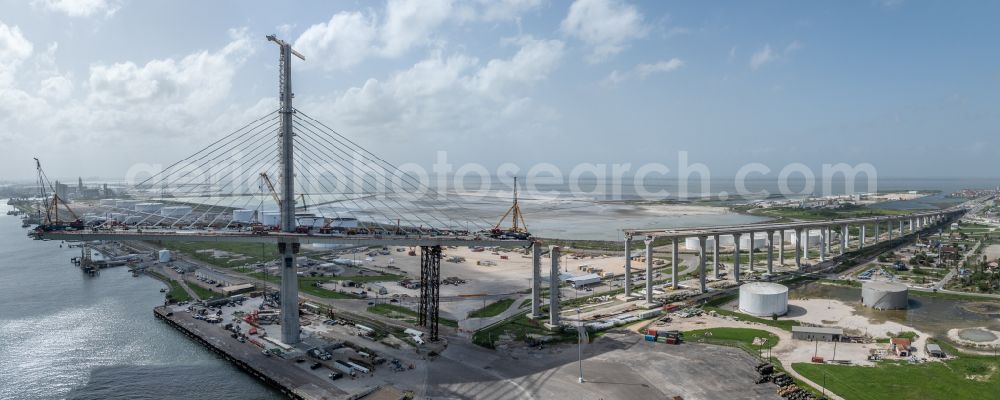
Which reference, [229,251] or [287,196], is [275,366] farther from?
[229,251]

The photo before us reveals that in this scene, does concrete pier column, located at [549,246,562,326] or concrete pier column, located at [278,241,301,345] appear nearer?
concrete pier column, located at [278,241,301,345]

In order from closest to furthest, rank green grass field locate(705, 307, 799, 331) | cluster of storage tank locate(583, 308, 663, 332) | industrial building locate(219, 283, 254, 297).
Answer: cluster of storage tank locate(583, 308, 663, 332) → green grass field locate(705, 307, 799, 331) → industrial building locate(219, 283, 254, 297)

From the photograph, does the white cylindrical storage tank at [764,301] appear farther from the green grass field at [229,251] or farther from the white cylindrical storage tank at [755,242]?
the green grass field at [229,251]

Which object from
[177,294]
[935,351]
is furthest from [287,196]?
[935,351]

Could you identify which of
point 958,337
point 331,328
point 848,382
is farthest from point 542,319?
point 958,337

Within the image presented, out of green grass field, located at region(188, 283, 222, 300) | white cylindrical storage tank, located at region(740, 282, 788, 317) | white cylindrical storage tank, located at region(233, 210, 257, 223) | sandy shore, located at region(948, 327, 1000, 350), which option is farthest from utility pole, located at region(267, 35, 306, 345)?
white cylindrical storage tank, located at region(233, 210, 257, 223)

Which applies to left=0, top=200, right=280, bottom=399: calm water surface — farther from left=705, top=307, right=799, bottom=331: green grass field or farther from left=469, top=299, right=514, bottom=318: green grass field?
left=705, top=307, right=799, bottom=331: green grass field
